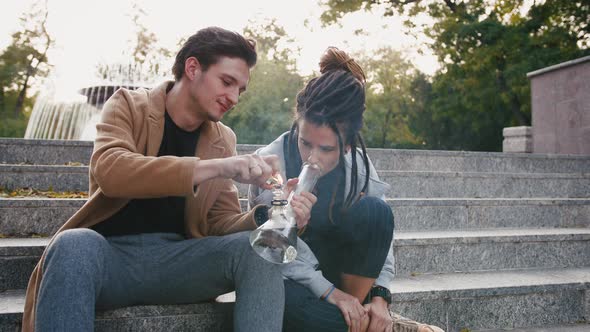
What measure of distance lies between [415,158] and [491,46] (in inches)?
457

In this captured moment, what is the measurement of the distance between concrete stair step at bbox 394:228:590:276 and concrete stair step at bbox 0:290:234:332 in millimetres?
1418

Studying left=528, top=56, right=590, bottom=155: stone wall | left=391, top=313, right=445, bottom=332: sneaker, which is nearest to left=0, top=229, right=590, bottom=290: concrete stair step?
left=391, top=313, right=445, bottom=332: sneaker

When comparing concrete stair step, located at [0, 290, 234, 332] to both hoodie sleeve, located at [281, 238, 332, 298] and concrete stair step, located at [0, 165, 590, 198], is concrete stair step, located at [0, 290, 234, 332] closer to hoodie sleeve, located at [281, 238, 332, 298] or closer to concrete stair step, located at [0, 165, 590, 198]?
hoodie sleeve, located at [281, 238, 332, 298]

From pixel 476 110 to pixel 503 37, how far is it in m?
4.02

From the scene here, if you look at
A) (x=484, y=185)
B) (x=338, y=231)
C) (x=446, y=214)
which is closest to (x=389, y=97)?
(x=484, y=185)

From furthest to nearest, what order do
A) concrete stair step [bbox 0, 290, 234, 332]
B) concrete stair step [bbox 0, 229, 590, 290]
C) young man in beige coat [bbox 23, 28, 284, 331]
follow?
1. concrete stair step [bbox 0, 229, 590, 290]
2. concrete stair step [bbox 0, 290, 234, 332]
3. young man in beige coat [bbox 23, 28, 284, 331]

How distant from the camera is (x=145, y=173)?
1809 millimetres

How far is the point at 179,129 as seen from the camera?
7.60 ft

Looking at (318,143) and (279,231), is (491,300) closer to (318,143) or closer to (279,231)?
(318,143)

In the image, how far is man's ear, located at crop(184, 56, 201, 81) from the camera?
Result: 2.26 metres

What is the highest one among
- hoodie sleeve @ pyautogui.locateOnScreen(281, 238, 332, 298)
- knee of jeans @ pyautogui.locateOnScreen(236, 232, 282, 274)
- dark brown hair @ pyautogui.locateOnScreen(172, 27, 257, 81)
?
dark brown hair @ pyautogui.locateOnScreen(172, 27, 257, 81)

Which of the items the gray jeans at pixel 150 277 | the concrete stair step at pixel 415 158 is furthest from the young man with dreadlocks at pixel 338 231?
the concrete stair step at pixel 415 158

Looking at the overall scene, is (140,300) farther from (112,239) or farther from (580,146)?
(580,146)

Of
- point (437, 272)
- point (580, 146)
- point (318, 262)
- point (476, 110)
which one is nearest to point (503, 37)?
point (476, 110)
